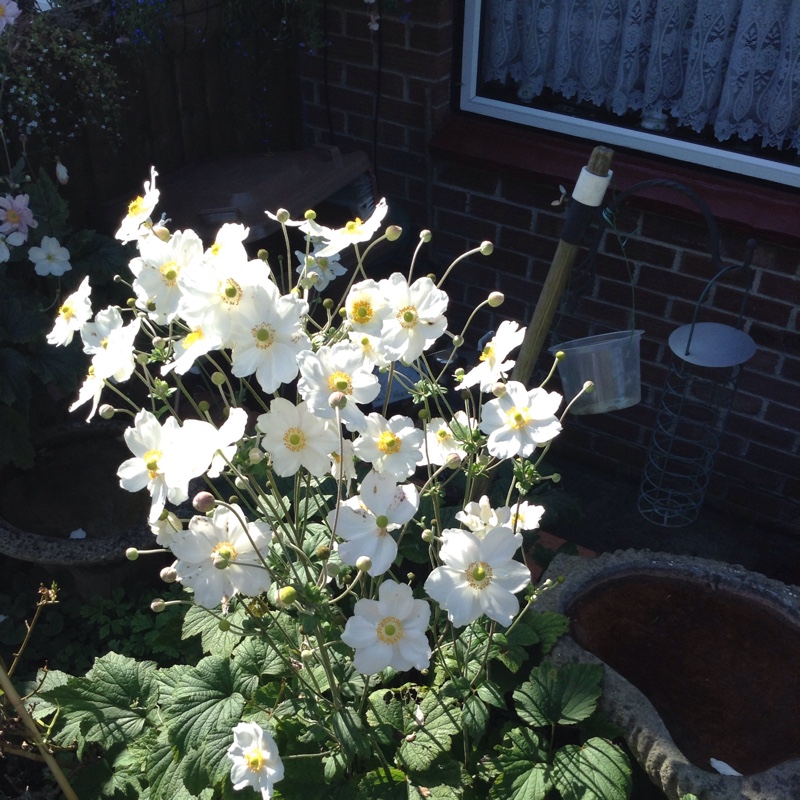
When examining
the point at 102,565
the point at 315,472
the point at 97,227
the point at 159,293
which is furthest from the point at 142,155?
the point at 315,472

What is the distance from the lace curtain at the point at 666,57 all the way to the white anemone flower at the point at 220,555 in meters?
1.98

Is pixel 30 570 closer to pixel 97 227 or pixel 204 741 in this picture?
pixel 97 227

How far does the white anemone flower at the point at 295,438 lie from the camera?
3.81 ft

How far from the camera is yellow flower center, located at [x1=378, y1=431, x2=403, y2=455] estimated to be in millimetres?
1188

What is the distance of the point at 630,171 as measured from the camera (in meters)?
2.60

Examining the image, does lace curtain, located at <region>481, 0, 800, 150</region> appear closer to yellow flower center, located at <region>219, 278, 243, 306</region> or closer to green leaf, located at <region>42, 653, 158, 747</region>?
yellow flower center, located at <region>219, 278, 243, 306</region>

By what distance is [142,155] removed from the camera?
2.77 m

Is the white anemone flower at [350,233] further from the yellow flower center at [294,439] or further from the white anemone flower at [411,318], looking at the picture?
the yellow flower center at [294,439]

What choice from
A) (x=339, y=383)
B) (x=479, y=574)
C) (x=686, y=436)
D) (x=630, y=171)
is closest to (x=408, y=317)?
(x=339, y=383)

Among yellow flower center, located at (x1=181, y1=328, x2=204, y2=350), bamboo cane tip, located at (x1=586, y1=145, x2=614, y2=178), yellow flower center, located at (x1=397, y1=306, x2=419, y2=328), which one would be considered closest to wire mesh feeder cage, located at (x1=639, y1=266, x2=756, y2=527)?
bamboo cane tip, located at (x1=586, y1=145, x2=614, y2=178)

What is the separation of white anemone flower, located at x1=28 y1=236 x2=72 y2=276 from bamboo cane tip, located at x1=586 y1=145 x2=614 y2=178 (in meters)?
1.36

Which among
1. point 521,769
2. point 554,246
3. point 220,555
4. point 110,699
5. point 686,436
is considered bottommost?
point 686,436

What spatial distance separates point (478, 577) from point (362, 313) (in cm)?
39

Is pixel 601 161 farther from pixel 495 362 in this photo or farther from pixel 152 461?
pixel 152 461
